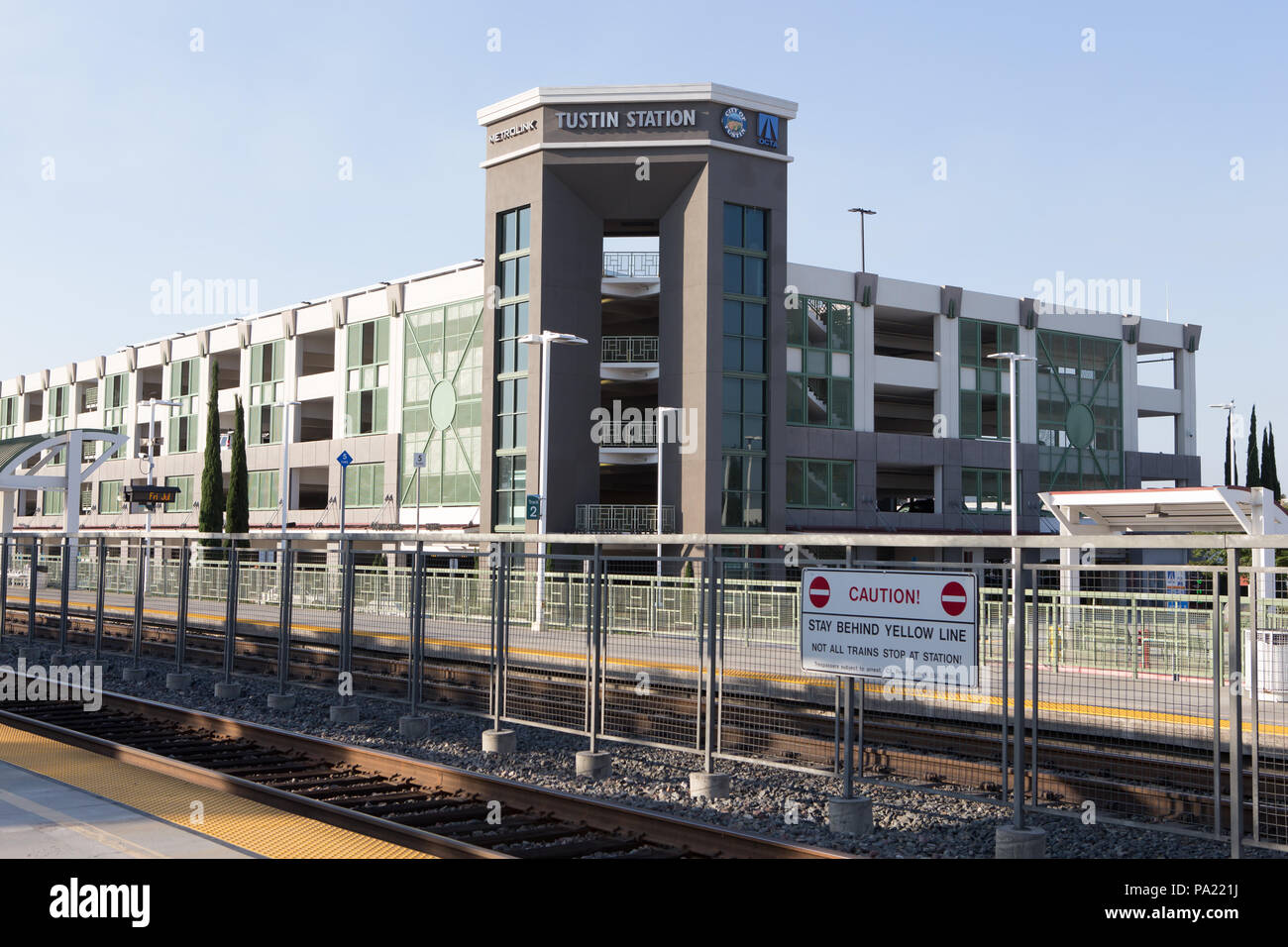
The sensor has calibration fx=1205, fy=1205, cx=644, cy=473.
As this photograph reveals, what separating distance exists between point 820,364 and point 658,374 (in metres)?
10.9

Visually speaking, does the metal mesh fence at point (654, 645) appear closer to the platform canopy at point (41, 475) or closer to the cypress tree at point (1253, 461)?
the platform canopy at point (41, 475)

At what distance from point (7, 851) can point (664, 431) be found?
4175cm

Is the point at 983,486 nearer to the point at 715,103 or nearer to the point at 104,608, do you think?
the point at 715,103

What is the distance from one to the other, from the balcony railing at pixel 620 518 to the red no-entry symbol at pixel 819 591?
37.0 m

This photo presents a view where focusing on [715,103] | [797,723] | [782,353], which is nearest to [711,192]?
[715,103]

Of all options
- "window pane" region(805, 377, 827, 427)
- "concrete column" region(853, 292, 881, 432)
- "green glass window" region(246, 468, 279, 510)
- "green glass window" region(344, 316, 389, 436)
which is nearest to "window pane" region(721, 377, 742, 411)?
"window pane" region(805, 377, 827, 427)

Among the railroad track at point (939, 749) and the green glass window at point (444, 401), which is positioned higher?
the green glass window at point (444, 401)

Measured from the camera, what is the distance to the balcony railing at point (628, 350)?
51.2 metres

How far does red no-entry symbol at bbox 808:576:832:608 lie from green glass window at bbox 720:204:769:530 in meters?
38.5

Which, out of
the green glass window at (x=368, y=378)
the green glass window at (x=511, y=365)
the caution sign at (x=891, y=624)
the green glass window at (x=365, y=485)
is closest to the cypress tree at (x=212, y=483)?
the green glass window at (x=365, y=485)

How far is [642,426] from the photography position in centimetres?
5041

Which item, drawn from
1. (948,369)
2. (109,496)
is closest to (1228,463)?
(948,369)

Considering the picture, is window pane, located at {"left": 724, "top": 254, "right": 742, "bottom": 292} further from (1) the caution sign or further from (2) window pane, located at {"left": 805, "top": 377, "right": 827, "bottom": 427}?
(1) the caution sign

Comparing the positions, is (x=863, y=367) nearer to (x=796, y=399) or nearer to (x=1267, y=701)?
(x=796, y=399)
